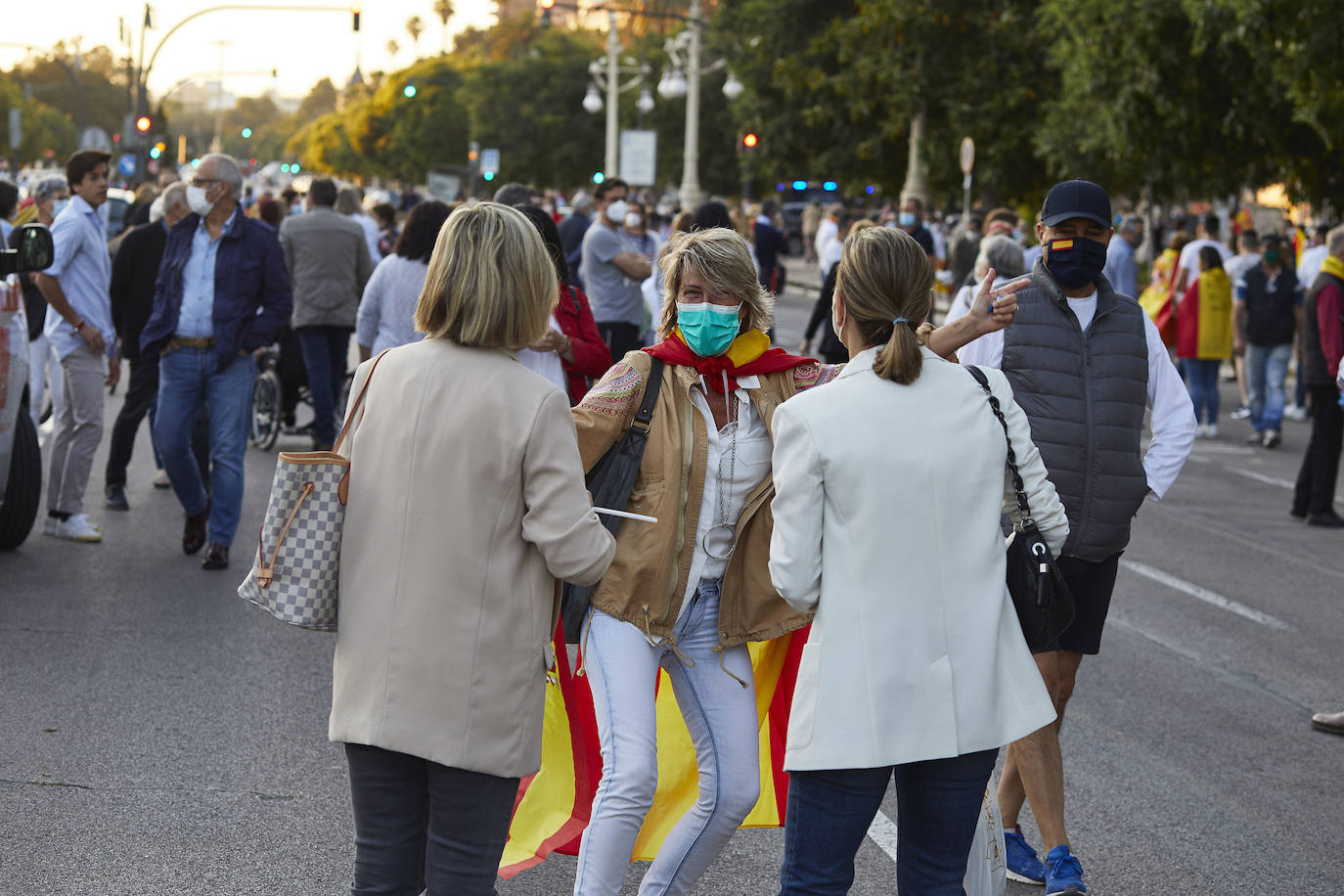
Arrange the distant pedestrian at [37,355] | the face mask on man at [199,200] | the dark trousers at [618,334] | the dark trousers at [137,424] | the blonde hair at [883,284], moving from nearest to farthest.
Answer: the blonde hair at [883,284] → the face mask on man at [199,200] → the distant pedestrian at [37,355] → the dark trousers at [137,424] → the dark trousers at [618,334]

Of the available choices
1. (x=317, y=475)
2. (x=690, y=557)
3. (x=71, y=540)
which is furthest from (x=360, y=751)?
(x=71, y=540)

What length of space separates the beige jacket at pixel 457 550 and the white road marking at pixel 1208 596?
242 inches

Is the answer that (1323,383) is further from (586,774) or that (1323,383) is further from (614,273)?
(586,774)

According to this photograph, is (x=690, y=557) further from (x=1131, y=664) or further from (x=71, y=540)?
(x=71, y=540)

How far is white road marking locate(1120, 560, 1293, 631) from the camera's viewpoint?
27.6ft

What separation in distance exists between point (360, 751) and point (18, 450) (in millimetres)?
5954

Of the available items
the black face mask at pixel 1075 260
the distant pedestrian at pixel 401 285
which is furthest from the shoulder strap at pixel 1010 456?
the distant pedestrian at pixel 401 285

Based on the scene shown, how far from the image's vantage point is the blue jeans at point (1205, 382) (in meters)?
15.8

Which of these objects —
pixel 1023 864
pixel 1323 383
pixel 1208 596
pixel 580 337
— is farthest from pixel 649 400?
pixel 1323 383

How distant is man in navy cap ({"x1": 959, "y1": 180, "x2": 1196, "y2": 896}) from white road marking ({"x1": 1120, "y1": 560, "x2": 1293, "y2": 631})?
13.8 feet

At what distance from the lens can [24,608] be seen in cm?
755

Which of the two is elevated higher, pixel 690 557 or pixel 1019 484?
pixel 1019 484

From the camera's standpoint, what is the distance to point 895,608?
318 cm

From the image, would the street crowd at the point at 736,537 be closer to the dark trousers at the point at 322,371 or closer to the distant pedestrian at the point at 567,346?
the distant pedestrian at the point at 567,346
